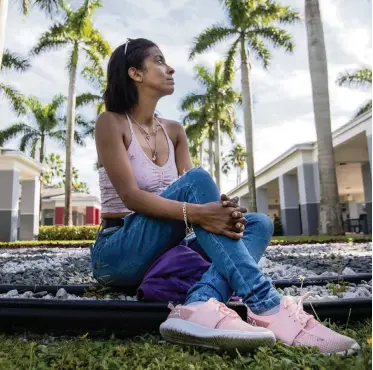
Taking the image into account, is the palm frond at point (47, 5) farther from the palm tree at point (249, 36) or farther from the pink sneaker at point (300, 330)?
the pink sneaker at point (300, 330)

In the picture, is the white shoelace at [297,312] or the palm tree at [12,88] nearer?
the white shoelace at [297,312]

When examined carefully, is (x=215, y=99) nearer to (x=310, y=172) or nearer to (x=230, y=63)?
(x=230, y=63)

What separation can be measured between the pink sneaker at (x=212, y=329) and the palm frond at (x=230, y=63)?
19258 millimetres

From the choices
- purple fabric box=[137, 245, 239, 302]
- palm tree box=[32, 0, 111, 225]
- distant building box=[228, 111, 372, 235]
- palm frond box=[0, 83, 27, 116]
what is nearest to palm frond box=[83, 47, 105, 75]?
palm tree box=[32, 0, 111, 225]

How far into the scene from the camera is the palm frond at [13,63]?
18.6 meters

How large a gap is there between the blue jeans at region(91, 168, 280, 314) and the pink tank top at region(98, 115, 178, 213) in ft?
0.47

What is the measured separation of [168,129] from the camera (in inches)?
89.4

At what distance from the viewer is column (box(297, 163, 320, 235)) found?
1783cm

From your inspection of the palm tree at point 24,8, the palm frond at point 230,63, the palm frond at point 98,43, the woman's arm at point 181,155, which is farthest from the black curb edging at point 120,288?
the palm frond at point 98,43

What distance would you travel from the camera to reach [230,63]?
64.3 feet

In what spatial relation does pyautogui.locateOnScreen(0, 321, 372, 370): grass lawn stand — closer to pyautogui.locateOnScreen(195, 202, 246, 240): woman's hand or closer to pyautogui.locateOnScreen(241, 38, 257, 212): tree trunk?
pyautogui.locateOnScreen(195, 202, 246, 240): woman's hand

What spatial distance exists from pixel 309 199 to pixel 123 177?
1720 cm

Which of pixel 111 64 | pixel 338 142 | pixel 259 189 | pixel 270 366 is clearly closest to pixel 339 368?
pixel 270 366

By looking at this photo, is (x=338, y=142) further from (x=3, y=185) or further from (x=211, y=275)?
(x=211, y=275)
